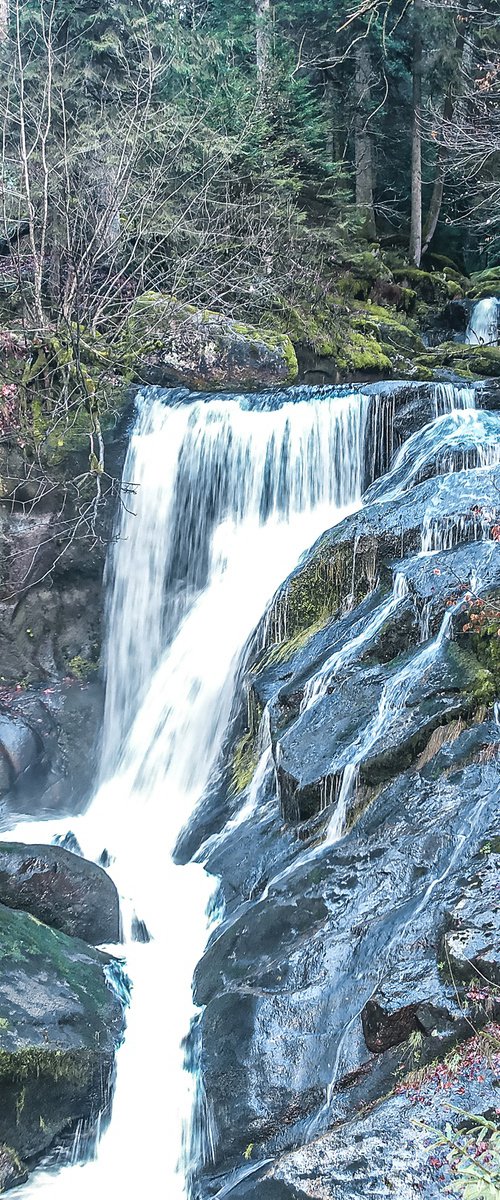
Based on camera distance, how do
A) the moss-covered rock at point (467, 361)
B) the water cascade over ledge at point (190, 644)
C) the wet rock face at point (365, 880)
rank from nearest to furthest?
the wet rock face at point (365, 880) → the water cascade over ledge at point (190, 644) → the moss-covered rock at point (467, 361)

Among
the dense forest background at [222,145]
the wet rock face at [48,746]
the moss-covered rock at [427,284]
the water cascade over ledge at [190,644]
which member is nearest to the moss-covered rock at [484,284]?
the moss-covered rock at [427,284]

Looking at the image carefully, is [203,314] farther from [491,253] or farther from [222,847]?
[491,253]

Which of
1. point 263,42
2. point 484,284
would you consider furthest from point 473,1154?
point 263,42

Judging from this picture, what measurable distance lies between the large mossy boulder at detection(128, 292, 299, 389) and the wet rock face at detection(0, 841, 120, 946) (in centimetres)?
752

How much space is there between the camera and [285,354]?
1234 centimetres

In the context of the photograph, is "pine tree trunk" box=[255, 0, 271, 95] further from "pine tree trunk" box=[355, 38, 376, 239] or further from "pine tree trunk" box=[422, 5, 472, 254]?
"pine tree trunk" box=[422, 5, 472, 254]

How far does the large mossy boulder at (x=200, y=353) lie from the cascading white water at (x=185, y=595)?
87cm

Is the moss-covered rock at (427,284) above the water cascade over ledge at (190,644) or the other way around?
above

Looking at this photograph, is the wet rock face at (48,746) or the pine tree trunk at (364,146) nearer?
the wet rock face at (48,746)

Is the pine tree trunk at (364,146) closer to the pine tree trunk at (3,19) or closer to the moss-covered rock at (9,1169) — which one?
the pine tree trunk at (3,19)

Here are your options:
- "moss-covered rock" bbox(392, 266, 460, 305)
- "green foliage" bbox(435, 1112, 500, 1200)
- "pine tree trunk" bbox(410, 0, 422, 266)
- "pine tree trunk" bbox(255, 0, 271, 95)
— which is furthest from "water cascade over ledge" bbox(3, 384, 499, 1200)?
"pine tree trunk" bbox(410, 0, 422, 266)

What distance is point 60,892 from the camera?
20.3 ft

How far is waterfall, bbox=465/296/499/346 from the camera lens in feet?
54.0

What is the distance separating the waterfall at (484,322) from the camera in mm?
16469
